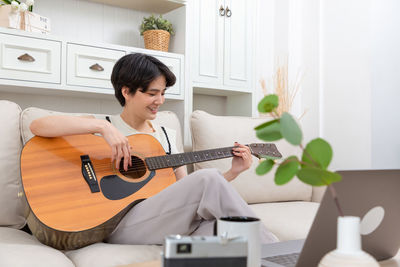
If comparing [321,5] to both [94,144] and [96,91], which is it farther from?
[94,144]

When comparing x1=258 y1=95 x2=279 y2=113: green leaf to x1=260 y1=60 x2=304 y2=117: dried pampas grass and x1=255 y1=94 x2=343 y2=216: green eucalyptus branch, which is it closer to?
x1=255 y1=94 x2=343 y2=216: green eucalyptus branch

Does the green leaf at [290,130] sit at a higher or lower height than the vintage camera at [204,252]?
higher

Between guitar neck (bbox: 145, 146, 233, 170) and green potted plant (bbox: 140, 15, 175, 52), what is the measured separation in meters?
1.02

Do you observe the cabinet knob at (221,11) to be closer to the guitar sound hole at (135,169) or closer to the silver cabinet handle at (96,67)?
the silver cabinet handle at (96,67)

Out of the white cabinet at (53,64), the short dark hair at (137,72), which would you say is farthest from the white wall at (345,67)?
the short dark hair at (137,72)

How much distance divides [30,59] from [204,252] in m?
1.92

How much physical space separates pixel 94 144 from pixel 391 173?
121 centimetres

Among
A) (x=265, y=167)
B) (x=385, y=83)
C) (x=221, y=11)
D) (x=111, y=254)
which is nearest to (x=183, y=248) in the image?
(x=265, y=167)

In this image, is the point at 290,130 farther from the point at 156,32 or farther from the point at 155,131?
the point at 156,32

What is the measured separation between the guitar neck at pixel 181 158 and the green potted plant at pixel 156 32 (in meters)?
1.02

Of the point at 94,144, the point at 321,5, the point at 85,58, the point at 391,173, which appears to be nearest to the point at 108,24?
the point at 85,58

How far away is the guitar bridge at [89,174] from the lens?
1.53 m

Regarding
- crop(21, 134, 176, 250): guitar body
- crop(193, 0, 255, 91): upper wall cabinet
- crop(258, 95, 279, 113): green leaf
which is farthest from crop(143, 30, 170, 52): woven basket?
crop(258, 95, 279, 113): green leaf

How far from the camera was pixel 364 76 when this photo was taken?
3111mm
